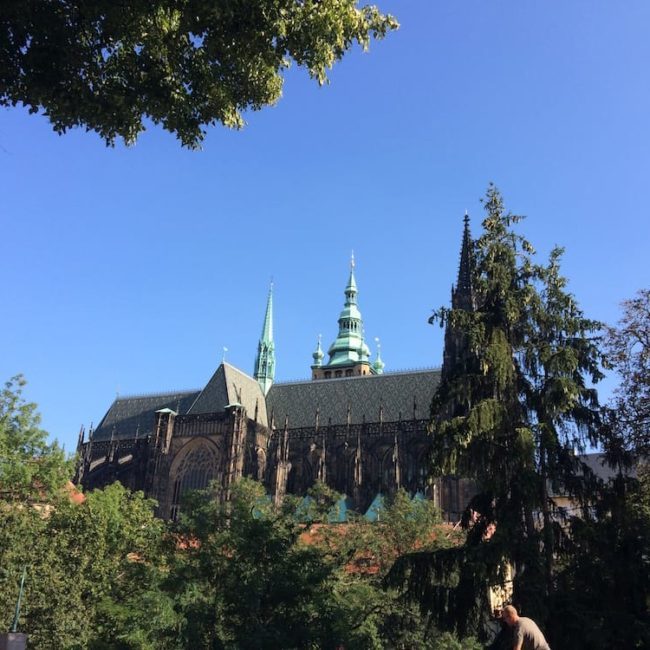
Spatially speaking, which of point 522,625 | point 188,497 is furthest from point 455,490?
point 522,625

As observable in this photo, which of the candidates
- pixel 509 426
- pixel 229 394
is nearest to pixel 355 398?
pixel 229 394

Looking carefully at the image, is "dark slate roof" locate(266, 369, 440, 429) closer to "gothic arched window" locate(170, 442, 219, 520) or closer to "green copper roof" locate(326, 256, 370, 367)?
"gothic arched window" locate(170, 442, 219, 520)

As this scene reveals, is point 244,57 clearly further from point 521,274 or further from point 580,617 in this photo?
point 580,617

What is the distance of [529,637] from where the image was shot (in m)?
7.50

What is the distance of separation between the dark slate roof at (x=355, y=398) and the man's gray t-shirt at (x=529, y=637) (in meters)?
46.3

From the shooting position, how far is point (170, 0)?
9.48 m

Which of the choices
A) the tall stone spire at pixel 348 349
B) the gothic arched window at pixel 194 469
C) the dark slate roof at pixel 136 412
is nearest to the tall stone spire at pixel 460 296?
the gothic arched window at pixel 194 469

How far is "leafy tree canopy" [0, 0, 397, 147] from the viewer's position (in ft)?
31.6

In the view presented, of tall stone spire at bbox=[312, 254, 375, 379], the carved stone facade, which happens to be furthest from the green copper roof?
the carved stone facade

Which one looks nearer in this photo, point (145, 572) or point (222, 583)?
point (222, 583)

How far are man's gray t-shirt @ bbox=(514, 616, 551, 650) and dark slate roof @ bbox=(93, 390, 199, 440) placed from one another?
5229cm

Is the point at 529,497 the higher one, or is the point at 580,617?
the point at 529,497

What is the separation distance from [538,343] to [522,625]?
8.63m

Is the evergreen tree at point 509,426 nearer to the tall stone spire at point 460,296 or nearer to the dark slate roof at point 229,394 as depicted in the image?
the tall stone spire at point 460,296
